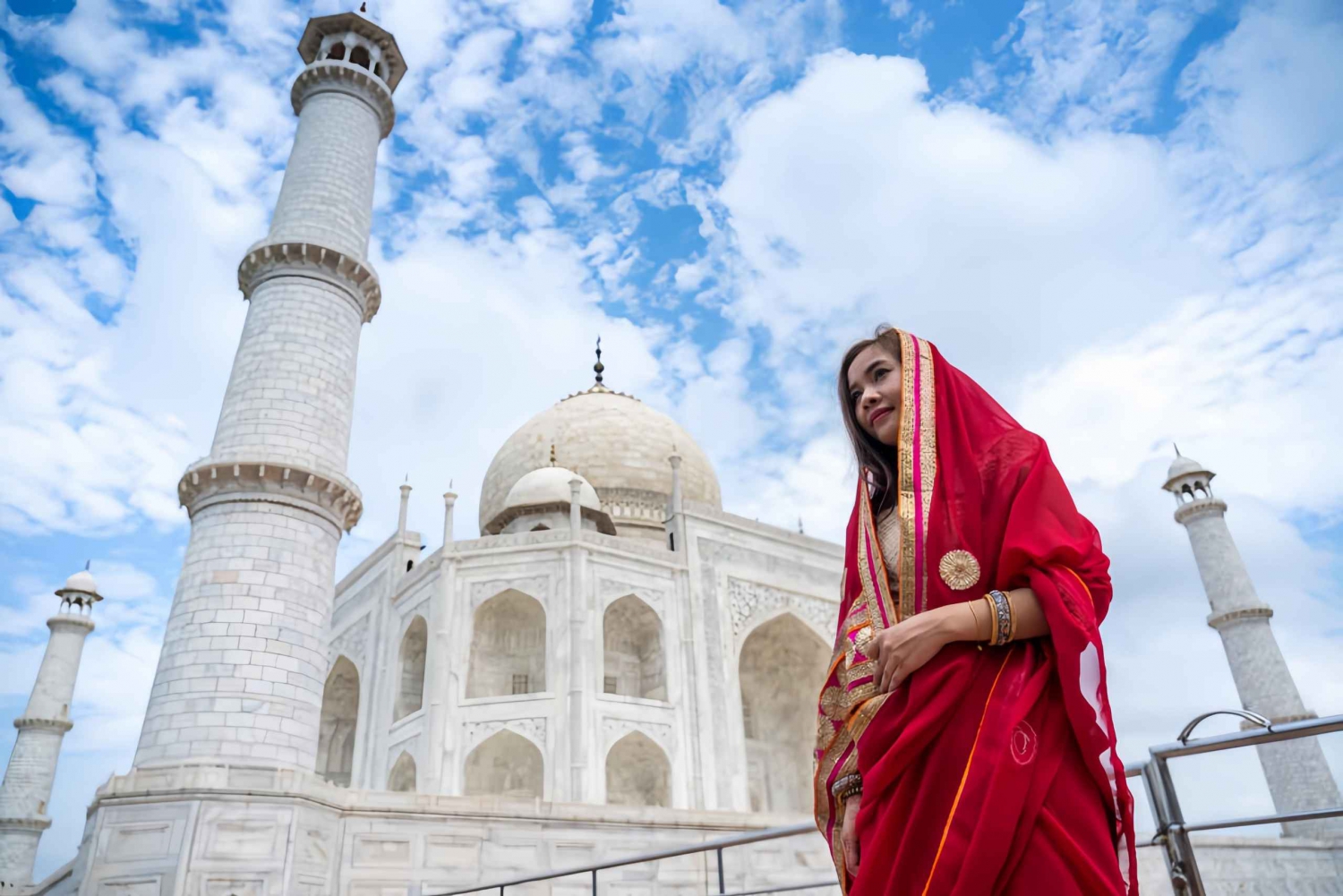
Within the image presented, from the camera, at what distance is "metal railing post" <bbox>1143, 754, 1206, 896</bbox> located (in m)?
1.71

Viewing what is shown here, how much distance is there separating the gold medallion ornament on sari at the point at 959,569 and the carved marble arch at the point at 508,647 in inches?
476

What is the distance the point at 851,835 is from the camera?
135 centimetres

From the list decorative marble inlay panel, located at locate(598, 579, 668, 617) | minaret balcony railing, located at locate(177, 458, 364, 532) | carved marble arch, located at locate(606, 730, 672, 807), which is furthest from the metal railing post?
decorative marble inlay panel, located at locate(598, 579, 668, 617)

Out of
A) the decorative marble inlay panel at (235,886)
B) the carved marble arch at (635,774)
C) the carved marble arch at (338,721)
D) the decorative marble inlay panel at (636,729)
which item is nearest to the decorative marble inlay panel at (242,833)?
the decorative marble inlay panel at (235,886)

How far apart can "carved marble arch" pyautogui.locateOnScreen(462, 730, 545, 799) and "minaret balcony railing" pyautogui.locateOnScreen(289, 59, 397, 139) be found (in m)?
8.07

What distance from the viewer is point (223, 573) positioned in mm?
7035

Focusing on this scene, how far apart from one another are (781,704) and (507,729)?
5468 millimetres

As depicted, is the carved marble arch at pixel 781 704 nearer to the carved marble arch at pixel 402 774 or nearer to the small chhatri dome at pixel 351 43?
the carved marble arch at pixel 402 774

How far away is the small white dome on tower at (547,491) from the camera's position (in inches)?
605

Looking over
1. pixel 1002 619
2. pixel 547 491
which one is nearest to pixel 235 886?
pixel 1002 619

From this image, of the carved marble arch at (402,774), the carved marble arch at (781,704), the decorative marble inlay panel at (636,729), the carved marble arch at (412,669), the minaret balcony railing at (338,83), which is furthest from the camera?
the carved marble arch at (781,704)

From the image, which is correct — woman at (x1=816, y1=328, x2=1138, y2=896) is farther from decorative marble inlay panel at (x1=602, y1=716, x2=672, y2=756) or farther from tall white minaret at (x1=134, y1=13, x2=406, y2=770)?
decorative marble inlay panel at (x1=602, y1=716, x2=672, y2=756)

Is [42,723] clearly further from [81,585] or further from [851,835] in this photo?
[851,835]

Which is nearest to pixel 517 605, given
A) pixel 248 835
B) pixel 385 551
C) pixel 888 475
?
pixel 385 551
